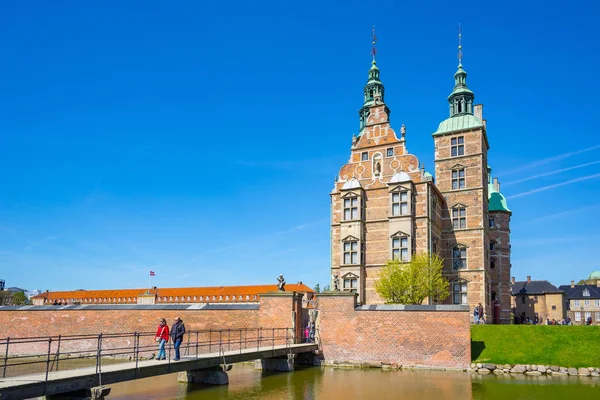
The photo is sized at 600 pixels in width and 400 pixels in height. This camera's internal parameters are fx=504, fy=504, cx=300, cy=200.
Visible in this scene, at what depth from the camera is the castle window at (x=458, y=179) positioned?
37.8 m

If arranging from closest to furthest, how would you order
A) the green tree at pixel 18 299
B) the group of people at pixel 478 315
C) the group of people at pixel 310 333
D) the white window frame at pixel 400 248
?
the group of people at pixel 310 333, the group of people at pixel 478 315, the white window frame at pixel 400 248, the green tree at pixel 18 299

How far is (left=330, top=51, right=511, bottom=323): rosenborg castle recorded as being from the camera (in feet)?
112

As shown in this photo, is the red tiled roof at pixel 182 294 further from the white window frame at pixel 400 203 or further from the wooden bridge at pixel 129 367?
the wooden bridge at pixel 129 367

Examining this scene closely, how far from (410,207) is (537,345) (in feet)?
39.7

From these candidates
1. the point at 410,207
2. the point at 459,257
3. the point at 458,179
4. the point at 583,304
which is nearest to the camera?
the point at 410,207

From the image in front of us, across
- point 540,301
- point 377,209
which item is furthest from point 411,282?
point 540,301

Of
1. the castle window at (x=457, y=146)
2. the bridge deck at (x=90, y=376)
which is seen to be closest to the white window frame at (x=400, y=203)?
the castle window at (x=457, y=146)

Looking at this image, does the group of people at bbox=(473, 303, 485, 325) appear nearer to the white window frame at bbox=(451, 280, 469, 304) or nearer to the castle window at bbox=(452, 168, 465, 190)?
the white window frame at bbox=(451, 280, 469, 304)

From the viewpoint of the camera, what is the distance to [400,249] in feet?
112

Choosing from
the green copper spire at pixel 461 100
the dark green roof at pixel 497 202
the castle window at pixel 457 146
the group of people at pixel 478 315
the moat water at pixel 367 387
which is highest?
the green copper spire at pixel 461 100

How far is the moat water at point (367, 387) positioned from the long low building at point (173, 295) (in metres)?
45.7

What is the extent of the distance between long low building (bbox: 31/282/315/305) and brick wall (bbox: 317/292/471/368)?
1641 inches

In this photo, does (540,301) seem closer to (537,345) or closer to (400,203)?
(400,203)

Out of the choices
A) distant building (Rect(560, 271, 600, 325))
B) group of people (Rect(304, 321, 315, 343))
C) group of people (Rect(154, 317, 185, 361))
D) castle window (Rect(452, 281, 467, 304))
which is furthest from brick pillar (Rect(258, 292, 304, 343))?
distant building (Rect(560, 271, 600, 325))
